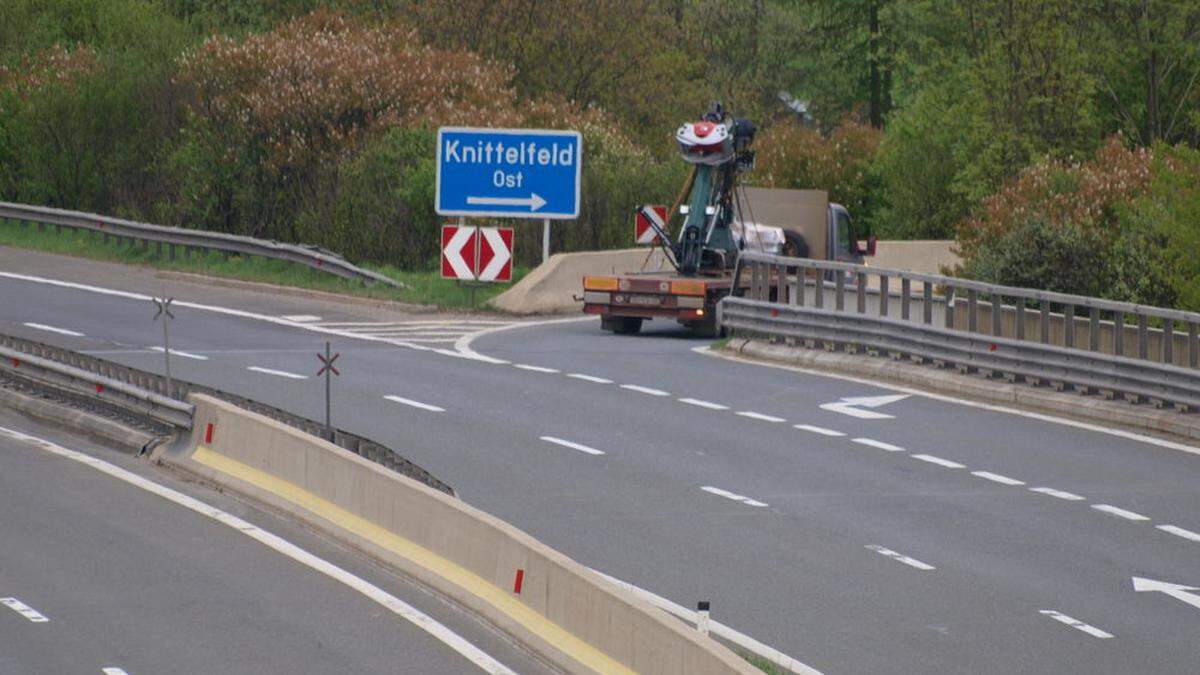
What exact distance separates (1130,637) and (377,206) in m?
31.6

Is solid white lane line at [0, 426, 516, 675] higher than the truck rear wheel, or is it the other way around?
the truck rear wheel

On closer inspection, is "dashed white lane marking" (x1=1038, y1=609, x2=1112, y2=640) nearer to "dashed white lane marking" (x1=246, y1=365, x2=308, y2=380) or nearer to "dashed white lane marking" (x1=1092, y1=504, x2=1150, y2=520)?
"dashed white lane marking" (x1=1092, y1=504, x2=1150, y2=520)

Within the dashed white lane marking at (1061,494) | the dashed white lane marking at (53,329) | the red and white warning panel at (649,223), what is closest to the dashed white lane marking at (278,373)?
the dashed white lane marking at (53,329)

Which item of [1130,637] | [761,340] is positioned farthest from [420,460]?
[761,340]

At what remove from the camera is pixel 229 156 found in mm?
46938

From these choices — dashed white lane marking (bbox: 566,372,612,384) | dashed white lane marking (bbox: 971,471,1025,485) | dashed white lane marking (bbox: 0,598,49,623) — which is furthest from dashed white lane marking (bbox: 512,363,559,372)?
Answer: dashed white lane marking (bbox: 0,598,49,623)

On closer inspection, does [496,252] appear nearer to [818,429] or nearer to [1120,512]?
[818,429]

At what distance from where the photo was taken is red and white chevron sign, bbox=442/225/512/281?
3541cm

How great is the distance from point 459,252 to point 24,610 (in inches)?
898

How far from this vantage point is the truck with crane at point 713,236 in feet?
103

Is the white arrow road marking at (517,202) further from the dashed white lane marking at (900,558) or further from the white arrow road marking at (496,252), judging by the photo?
the dashed white lane marking at (900,558)

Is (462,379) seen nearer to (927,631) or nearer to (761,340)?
(761,340)

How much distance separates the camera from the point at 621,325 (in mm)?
32562

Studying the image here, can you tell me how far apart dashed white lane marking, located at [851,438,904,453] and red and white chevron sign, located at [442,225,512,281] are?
14891 mm
